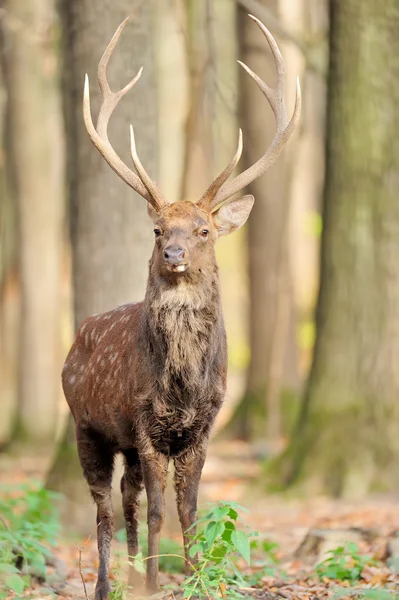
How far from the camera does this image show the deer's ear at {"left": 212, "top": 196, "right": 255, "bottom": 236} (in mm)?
7746

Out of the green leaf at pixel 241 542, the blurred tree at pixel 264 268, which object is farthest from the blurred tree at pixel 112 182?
the blurred tree at pixel 264 268

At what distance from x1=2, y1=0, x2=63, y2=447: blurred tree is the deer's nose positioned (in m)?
11.3

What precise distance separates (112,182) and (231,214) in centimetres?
318

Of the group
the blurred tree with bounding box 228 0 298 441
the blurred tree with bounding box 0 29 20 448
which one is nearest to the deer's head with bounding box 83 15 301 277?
the blurred tree with bounding box 228 0 298 441

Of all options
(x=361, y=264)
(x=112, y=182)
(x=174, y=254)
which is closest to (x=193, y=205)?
(x=174, y=254)

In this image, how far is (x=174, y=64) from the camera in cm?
2341

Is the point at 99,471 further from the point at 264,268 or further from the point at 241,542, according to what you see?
the point at 264,268

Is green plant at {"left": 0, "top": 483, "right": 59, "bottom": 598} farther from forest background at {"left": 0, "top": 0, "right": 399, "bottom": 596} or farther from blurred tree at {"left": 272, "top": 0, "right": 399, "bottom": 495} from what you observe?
blurred tree at {"left": 272, "top": 0, "right": 399, "bottom": 495}

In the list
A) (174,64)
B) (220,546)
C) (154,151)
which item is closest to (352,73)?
(154,151)

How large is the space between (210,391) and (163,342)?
42 centimetres

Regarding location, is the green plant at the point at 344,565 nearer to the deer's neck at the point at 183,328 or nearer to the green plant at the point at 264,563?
the green plant at the point at 264,563

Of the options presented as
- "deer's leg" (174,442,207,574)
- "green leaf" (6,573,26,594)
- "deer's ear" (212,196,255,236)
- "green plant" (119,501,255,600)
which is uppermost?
"deer's ear" (212,196,255,236)

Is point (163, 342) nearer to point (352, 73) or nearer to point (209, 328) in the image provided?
point (209, 328)

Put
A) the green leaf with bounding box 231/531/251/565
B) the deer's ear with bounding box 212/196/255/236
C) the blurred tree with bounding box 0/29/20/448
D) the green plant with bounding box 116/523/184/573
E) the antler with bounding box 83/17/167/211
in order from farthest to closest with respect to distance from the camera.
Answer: the blurred tree with bounding box 0/29/20/448, the green plant with bounding box 116/523/184/573, the deer's ear with bounding box 212/196/255/236, the antler with bounding box 83/17/167/211, the green leaf with bounding box 231/531/251/565
